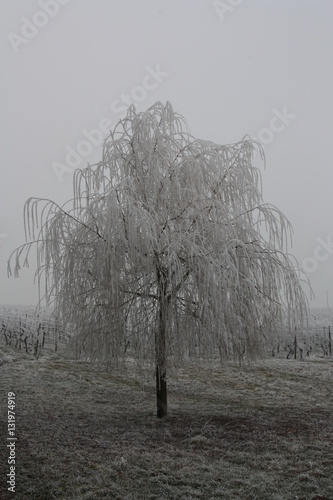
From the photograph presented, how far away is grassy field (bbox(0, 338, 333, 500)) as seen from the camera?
17.4ft

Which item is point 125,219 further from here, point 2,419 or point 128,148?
point 2,419

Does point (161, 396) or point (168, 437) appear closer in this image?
point (168, 437)

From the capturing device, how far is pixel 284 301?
8078 mm

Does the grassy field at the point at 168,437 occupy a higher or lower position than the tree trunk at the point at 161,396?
lower

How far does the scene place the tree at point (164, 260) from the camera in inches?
291

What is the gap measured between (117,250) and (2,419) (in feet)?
13.4

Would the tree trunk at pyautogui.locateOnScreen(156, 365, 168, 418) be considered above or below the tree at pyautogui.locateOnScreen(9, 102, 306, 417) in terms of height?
below

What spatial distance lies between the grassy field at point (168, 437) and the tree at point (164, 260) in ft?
4.29

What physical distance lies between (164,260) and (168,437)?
294 centimetres

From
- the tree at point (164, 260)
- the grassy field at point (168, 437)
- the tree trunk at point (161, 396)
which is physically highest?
the tree at point (164, 260)

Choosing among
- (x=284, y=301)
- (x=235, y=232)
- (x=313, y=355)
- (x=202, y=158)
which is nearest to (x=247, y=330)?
(x=284, y=301)

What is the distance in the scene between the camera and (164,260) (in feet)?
25.2

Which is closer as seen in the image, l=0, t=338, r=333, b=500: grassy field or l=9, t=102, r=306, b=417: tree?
l=0, t=338, r=333, b=500: grassy field

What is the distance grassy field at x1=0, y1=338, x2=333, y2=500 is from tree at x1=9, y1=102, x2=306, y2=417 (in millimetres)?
1309
